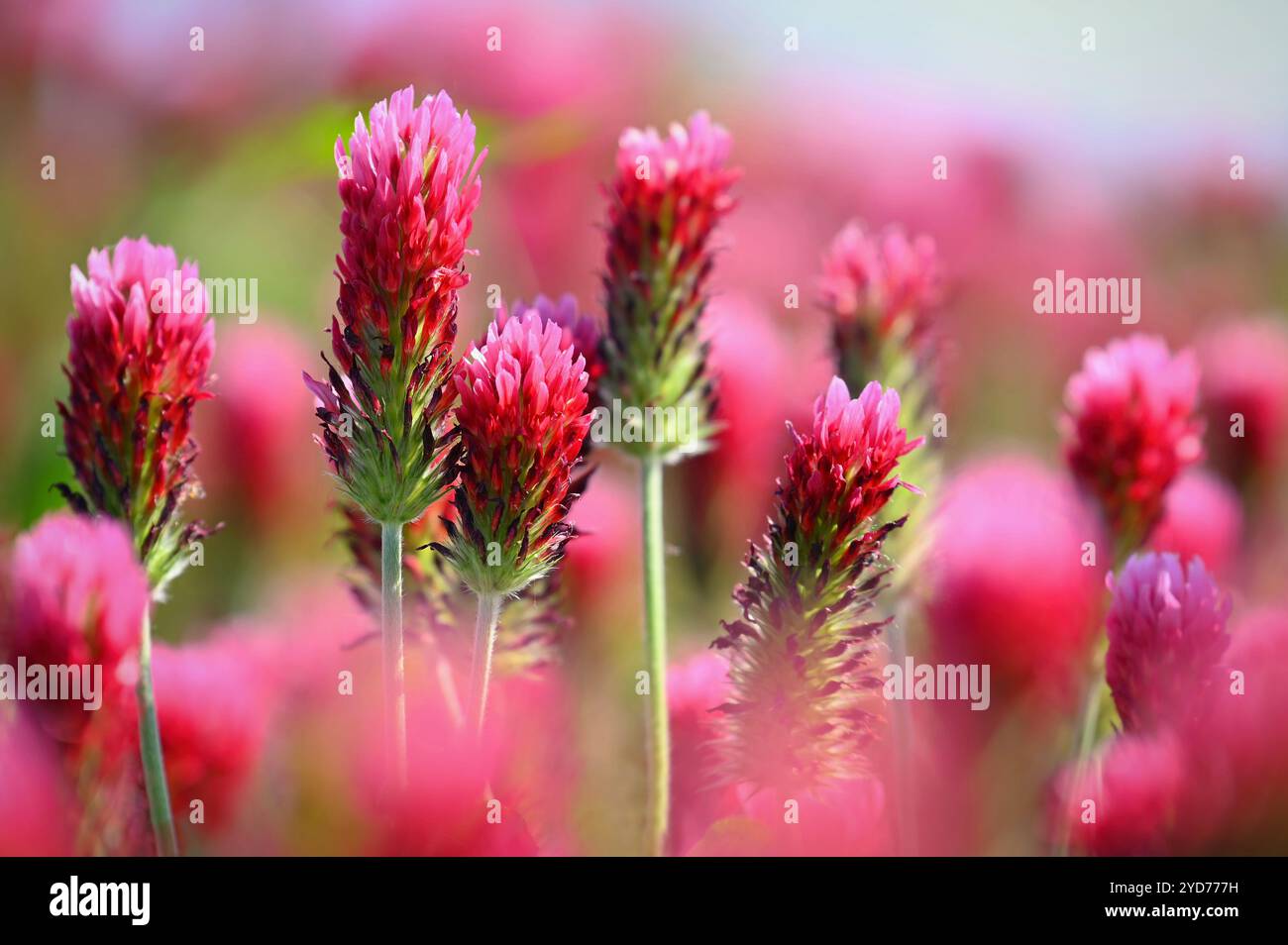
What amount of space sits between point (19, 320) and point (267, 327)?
0.97 ft

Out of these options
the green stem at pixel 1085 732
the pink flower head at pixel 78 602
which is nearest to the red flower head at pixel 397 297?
the pink flower head at pixel 78 602

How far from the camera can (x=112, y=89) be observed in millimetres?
1643

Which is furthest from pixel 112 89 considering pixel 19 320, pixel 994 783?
pixel 994 783

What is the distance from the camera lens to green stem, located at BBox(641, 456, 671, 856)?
845 mm

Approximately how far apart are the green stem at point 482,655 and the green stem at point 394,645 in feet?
0.14

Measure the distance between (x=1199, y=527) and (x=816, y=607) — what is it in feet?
1.82

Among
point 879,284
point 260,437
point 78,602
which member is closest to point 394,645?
point 78,602

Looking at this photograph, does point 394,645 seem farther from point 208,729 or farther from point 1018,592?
point 1018,592

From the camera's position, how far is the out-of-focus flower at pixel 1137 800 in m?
0.73

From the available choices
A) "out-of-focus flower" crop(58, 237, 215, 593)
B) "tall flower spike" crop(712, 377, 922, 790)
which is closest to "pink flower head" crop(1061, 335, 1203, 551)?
"tall flower spike" crop(712, 377, 922, 790)

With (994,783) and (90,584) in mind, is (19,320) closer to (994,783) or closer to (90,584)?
(90,584)

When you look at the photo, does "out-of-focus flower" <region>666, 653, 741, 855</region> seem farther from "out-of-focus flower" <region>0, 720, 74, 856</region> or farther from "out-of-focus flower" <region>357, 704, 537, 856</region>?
"out-of-focus flower" <region>0, 720, 74, 856</region>

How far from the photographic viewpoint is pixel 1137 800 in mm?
740

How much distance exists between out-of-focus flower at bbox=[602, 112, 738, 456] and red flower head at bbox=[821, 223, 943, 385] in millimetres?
163
